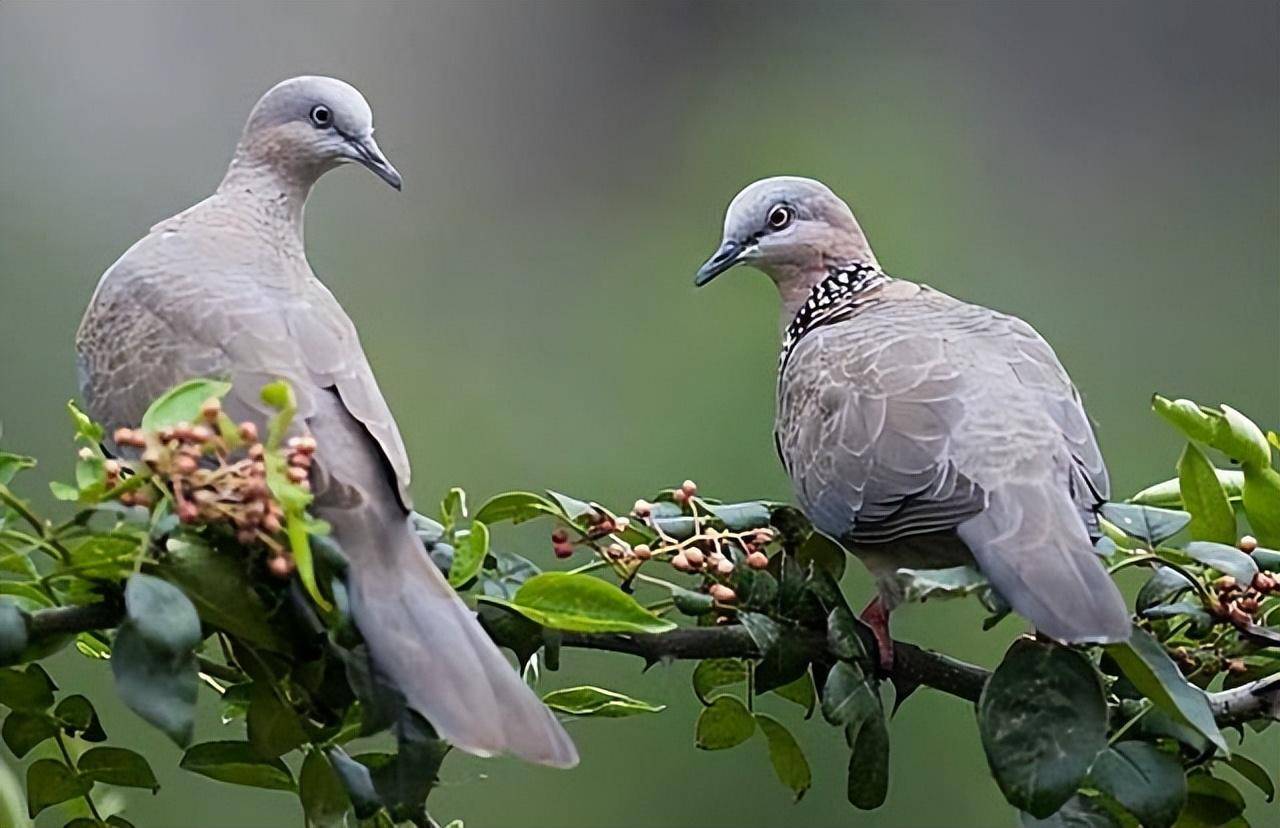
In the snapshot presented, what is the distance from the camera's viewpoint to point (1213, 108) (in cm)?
245

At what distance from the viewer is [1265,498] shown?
82 cm

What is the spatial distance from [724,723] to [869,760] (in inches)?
3.3

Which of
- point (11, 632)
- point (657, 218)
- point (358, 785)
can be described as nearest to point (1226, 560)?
point (358, 785)

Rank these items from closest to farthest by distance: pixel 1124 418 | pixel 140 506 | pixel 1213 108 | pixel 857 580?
pixel 140 506 → pixel 857 580 → pixel 1124 418 → pixel 1213 108

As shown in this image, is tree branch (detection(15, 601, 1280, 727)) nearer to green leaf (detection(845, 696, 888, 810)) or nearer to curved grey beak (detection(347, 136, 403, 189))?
green leaf (detection(845, 696, 888, 810))

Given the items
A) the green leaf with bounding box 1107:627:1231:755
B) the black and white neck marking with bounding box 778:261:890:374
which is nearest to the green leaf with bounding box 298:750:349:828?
the green leaf with bounding box 1107:627:1231:755

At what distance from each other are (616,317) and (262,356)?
1.54m

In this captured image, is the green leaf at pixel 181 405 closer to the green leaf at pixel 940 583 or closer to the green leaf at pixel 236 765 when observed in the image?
the green leaf at pixel 236 765

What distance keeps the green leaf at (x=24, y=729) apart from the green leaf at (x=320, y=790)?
0.11m

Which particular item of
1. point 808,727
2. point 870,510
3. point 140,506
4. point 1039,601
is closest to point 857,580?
point 808,727

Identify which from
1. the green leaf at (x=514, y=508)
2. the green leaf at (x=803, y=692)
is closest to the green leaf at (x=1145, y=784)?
the green leaf at (x=803, y=692)

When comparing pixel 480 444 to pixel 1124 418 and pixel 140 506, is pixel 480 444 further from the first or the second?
pixel 140 506

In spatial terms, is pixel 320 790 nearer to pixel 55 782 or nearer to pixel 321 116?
pixel 55 782

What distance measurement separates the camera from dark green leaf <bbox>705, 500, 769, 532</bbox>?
784 millimetres
